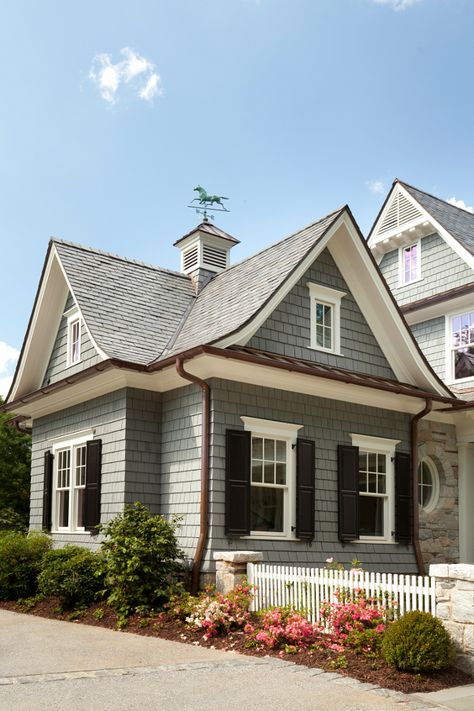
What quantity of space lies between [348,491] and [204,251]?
6349 millimetres

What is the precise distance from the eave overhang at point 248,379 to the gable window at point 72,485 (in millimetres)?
891

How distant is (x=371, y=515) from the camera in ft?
47.2

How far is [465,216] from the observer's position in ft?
67.3

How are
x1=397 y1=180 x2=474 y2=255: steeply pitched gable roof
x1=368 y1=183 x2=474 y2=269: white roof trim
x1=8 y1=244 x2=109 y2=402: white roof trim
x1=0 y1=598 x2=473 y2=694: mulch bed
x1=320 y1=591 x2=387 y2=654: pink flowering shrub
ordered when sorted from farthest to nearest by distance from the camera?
x1=397 y1=180 x2=474 y2=255: steeply pitched gable roof < x1=368 y1=183 x2=474 y2=269: white roof trim < x1=8 y1=244 x2=109 y2=402: white roof trim < x1=320 y1=591 x2=387 y2=654: pink flowering shrub < x1=0 y1=598 x2=473 y2=694: mulch bed

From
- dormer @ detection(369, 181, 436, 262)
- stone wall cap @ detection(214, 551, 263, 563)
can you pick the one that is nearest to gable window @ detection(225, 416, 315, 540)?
stone wall cap @ detection(214, 551, 263, 563)

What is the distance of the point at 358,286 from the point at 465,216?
283 inches

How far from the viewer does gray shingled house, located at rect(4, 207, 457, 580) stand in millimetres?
12281

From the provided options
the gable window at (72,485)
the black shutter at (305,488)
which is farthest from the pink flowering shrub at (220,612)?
the gable window at (72,485)

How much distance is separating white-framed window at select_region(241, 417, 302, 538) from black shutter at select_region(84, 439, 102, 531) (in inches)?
106

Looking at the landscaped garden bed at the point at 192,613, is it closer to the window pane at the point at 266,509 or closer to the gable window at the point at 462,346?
the window pane at the point at 266,509

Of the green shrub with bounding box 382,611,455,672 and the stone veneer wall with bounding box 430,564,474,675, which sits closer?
the green shrub with bounding box 382,611,455,672

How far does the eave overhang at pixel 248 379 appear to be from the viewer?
12094 mm

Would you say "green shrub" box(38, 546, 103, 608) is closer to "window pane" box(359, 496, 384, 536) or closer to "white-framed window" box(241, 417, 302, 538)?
"white-framed window" box(241, 417, 302, 538)

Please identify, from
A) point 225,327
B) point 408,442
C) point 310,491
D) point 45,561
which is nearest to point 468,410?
point 408,442
